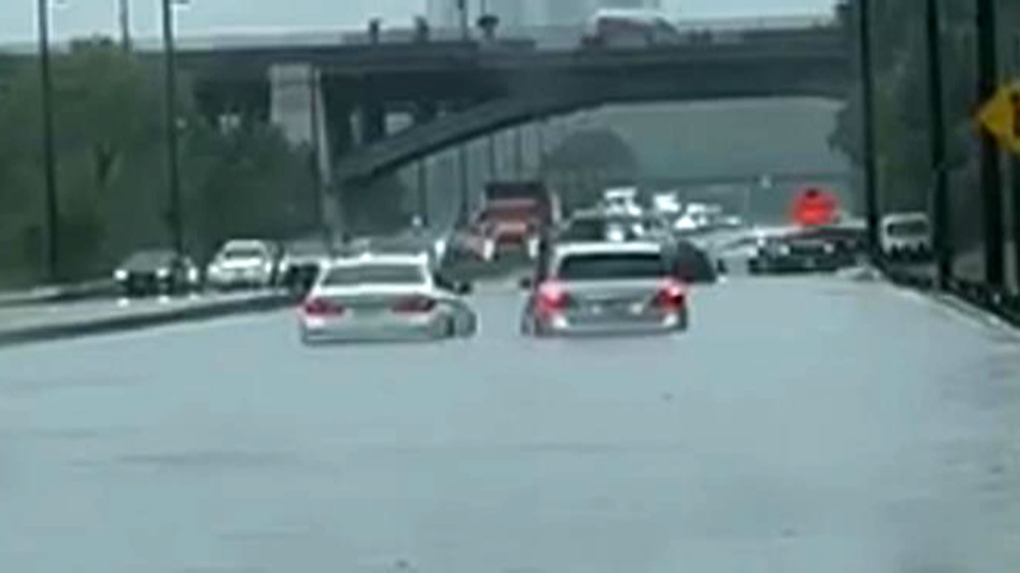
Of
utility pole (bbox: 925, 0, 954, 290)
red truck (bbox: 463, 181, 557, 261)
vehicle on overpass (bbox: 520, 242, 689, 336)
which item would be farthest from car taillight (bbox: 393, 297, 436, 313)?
red truck (bbox: 463, 181, 557, 261)

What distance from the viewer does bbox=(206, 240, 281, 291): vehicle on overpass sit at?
10354cm

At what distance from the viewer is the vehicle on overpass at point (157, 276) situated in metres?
98.3

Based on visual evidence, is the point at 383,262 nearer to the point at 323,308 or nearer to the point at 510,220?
the point at 323,308

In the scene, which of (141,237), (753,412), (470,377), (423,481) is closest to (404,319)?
(470,377)

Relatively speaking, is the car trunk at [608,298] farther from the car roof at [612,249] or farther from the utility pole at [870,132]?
the utility pole at [870,132]

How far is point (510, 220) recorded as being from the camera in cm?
13612

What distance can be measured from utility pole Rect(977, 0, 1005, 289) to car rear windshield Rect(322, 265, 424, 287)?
9.14 meters

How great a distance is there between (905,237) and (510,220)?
121ft

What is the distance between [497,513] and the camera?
22.6 m

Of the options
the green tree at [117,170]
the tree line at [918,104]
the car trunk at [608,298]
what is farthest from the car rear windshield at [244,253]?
the car trunk at [608,298]

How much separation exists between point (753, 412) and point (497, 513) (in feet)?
34.8

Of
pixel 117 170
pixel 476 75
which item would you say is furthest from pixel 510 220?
pixel 117 170

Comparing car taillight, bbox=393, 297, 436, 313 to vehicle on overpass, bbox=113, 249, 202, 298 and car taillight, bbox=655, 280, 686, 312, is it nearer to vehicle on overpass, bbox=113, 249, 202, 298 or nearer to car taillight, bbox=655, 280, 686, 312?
car taillight, bbox=655, 280, 686, 312

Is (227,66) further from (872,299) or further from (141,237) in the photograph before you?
(872,299)
